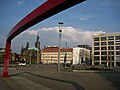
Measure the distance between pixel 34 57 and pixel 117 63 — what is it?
155ft

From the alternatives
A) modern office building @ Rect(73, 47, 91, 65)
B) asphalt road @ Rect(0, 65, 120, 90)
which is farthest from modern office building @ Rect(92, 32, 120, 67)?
asphalt road @ Rect(0, 65, 120, 90)

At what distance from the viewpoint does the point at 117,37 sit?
12162cm

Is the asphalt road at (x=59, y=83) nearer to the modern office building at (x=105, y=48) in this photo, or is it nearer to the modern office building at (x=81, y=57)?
the modern office building at (x=105, y=48)

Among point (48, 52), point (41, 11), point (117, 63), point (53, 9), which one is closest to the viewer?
point (53, 9)

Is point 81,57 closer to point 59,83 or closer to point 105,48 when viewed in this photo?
point 105,48

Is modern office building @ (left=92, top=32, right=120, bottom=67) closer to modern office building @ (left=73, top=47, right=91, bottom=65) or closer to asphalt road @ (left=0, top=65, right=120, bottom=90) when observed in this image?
modern office building @ (left=73, top=47, right=91, bottom=65)

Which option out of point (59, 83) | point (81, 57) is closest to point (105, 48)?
point (81, 57)

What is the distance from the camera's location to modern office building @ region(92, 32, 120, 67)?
388 ft

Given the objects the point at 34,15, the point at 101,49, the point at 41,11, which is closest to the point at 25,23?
the point at 34,15

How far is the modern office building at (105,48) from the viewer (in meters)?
118

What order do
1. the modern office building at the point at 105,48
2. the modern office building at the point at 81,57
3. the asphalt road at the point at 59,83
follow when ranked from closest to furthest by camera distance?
the asphalt road at the point at 59,83
the modern office building at the point at 105,48
the modern office building at the point at 81,57

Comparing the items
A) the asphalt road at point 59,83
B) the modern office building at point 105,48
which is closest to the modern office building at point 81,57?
the modern office building at point 105,48

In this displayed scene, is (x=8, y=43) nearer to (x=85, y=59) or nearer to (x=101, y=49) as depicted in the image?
(x=101, y=49)

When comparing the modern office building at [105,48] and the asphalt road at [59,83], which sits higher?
the modern office building at [105,48]
